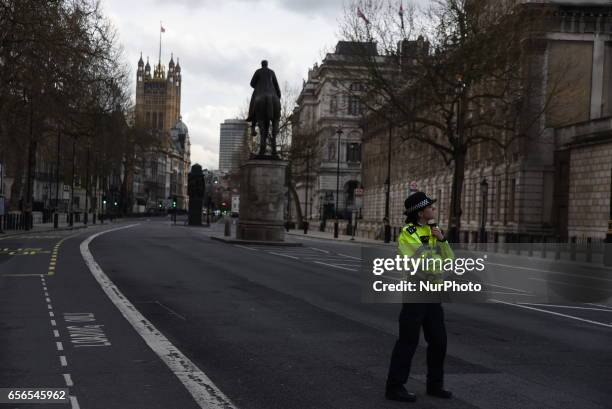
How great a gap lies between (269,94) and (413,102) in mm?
13562

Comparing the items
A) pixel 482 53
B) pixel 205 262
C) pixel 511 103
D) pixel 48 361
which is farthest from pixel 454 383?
pixel 511 103

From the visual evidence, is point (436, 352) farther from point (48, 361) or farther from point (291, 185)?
point (291, 185)

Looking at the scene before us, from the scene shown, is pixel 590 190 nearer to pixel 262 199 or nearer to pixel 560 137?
pixel 560 137

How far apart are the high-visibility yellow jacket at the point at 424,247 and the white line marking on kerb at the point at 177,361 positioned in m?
1.98

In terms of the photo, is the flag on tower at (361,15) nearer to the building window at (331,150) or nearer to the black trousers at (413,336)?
the black trousers at (413,336)

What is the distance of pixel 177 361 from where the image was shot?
30.4 feet

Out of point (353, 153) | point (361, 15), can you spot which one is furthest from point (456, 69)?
point (353, 153)

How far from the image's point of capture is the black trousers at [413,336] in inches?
296

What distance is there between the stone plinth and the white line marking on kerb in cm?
2393

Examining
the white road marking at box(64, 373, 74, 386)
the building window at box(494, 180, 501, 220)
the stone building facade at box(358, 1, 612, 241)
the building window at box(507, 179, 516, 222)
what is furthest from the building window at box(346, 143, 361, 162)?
the white road marking at box(64, 373, 74, 386)

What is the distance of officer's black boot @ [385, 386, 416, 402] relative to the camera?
7.45 metres

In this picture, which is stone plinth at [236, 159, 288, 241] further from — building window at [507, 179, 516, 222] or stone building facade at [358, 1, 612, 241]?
building window at [507, 179, 516, 222]

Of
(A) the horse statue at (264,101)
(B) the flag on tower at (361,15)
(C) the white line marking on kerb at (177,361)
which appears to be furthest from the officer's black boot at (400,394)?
(B) the flag on tower at (361,15)

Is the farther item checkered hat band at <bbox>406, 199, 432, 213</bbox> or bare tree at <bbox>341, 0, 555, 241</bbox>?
bare tree at <bbox>341, 0, 555, 241</bbox>
